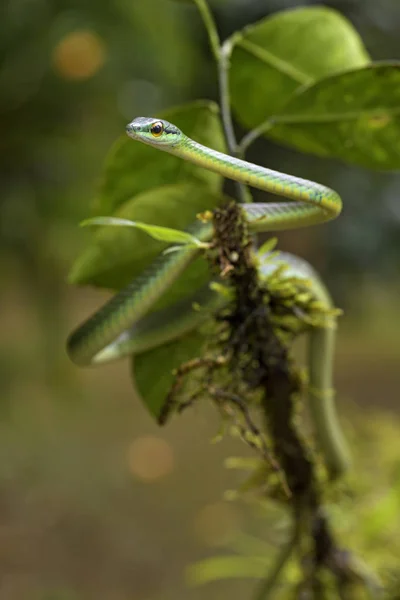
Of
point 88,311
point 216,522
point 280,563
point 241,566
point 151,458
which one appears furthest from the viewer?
point 88,311

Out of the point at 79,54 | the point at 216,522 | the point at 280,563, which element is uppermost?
the point at 79,54

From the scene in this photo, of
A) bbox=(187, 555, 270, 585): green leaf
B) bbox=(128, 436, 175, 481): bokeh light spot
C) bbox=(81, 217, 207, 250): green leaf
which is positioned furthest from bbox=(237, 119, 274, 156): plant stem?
bbox=(128, 436, 175, 481): bokeh light spot

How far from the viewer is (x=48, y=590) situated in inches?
47.7

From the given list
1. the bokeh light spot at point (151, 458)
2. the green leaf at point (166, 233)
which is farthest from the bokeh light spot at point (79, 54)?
the green leaf at point (166, 233)

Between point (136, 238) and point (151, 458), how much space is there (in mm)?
1212

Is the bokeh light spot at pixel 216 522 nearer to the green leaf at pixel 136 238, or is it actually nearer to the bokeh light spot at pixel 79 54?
the green leaf at pixel 136 238

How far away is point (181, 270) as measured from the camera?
48 cm

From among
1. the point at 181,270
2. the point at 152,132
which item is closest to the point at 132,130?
the point at 152,132

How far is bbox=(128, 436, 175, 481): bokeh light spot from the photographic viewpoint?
1575 millimetres

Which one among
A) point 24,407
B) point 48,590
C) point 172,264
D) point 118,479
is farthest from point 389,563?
point 24,407

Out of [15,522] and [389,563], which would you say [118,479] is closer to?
[15,522]

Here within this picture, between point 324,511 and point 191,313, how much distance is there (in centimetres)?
25

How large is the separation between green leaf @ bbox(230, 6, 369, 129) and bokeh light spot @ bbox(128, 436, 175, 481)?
115 centimetres

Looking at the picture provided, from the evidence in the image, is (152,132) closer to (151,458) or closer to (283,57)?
(283,57)
